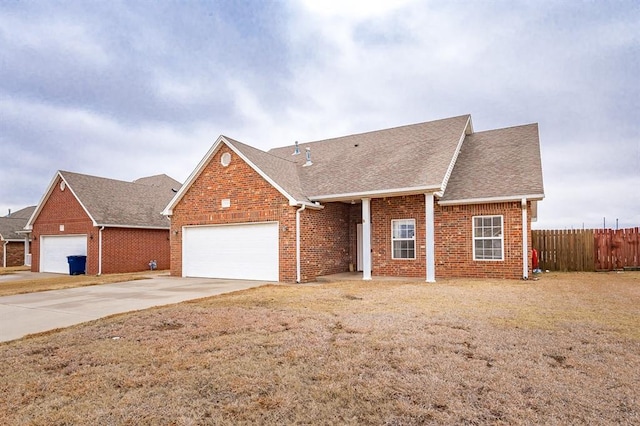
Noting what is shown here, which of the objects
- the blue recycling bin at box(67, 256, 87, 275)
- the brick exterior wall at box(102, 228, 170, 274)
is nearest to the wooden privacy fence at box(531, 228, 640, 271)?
the brick exterior wall at box(102, 228, 170, 274)

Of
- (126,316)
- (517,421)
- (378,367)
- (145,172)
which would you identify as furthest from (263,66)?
(145,172)

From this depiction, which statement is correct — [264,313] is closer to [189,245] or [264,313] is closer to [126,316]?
[126,316]

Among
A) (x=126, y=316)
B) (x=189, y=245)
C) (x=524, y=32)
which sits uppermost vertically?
(x=524, y=32)

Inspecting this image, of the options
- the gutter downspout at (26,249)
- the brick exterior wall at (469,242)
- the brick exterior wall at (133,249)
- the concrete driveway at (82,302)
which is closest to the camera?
the concrete driveway at (82,302)

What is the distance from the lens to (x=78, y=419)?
3477 mm

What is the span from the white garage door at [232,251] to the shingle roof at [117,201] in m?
5.60

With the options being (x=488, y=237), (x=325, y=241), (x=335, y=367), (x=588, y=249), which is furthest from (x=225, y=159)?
(x=588, y=249)

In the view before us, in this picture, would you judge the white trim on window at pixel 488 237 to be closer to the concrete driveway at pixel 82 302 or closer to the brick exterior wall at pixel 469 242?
the brick exterior wall at pixel 469 242

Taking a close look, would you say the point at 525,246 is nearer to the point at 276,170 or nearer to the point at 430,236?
the point at 430,236

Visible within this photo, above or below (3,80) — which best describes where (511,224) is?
below

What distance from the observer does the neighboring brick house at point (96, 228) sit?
20.9 m

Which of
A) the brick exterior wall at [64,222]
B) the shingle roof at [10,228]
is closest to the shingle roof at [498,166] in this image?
the brick exterior wall at [64,222]

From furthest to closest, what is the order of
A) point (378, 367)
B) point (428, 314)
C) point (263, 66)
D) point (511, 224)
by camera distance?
1. point (263, 66)
2. point (511, 224)
3. point (428, 314)
4. point (378, 367)

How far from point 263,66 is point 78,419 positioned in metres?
17.7
